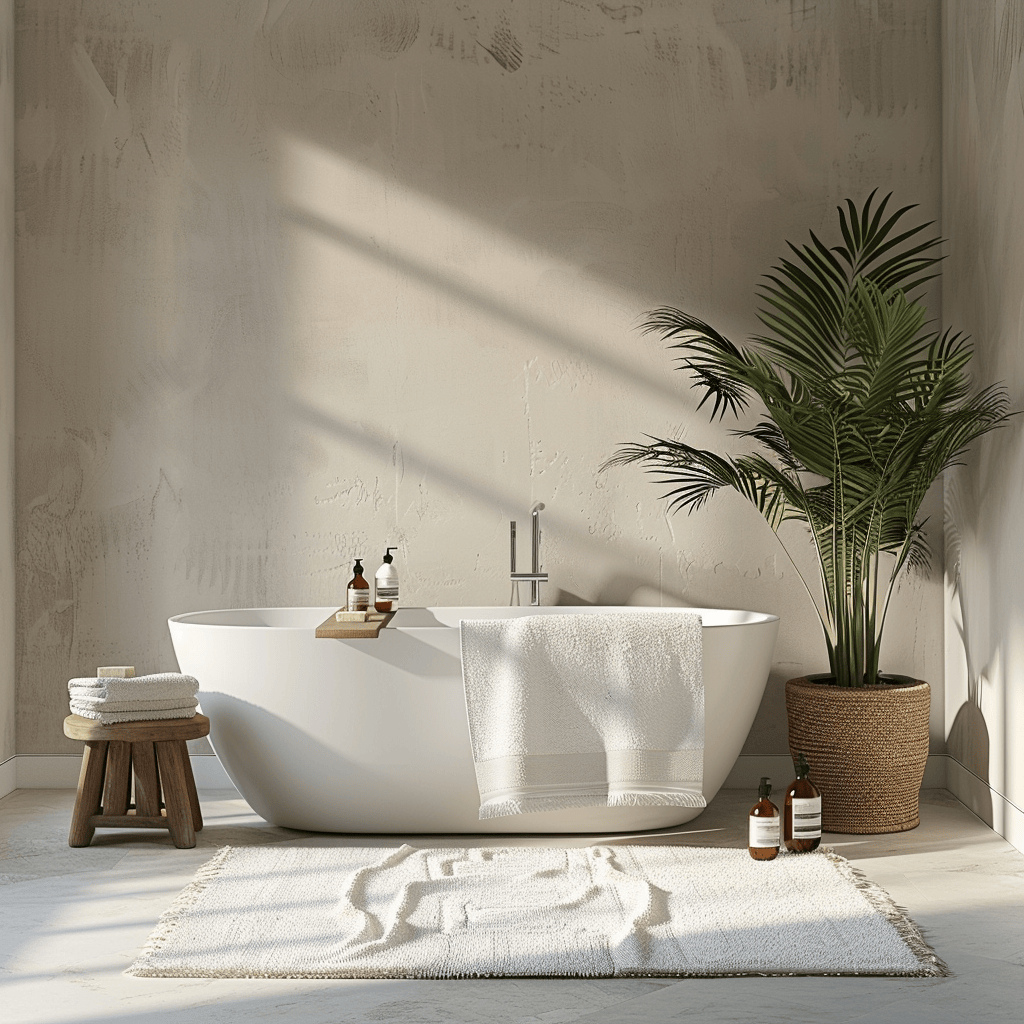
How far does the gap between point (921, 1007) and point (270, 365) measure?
9.39 ft

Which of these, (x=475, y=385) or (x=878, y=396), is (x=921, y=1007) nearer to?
(x=878, y=396)

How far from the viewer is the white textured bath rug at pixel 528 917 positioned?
2281mm

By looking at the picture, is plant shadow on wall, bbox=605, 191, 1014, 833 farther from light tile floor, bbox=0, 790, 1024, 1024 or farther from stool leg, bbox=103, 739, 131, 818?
stool leg, bbox=103, 739, 131, 818

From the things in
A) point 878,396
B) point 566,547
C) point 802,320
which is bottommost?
point 566,547

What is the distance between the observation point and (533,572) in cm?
400

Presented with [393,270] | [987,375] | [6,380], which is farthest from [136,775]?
[987,375]

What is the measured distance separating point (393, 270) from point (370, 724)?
1.66 m

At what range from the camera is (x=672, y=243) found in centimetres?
409

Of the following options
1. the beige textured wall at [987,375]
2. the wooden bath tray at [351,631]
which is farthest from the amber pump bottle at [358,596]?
the beige textured wall at [987,375]

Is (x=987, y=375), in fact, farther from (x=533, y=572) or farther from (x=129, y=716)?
(x=129, y=716)

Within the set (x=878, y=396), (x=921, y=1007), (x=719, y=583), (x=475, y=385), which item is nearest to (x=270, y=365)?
(x=475, y=385)

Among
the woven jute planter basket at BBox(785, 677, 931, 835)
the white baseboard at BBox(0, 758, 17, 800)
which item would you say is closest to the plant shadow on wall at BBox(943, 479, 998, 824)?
the woven jute planter basket at BBox(785, 677, 931, 835)

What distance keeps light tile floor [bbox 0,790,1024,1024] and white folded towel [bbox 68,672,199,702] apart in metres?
0.41

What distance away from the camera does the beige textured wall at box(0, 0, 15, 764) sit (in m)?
3.98
